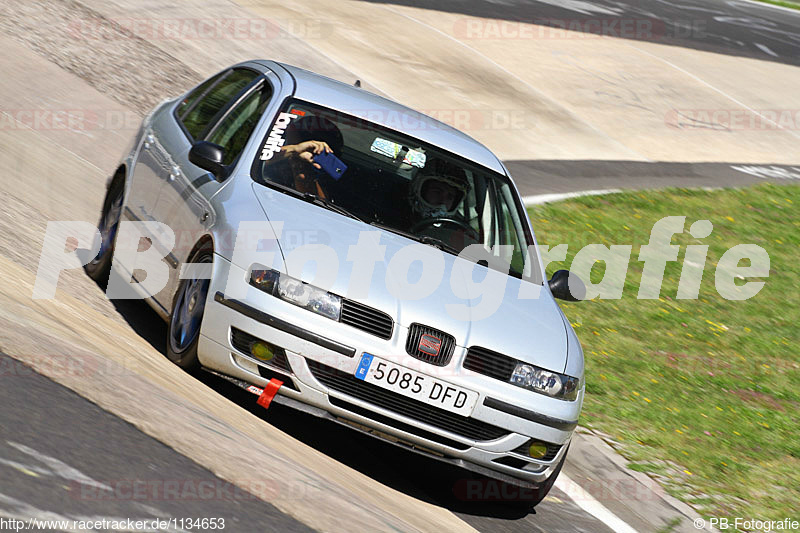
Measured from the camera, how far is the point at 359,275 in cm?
523

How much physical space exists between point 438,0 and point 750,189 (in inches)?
363

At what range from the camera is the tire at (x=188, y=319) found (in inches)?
210

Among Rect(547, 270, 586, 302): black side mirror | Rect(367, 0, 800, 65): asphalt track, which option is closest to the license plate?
Rect(547, 270, 586, 302): black side mirror

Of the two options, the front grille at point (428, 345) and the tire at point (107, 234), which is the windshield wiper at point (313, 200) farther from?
the tire at point (107, 234)

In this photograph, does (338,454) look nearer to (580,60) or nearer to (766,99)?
(580,60)

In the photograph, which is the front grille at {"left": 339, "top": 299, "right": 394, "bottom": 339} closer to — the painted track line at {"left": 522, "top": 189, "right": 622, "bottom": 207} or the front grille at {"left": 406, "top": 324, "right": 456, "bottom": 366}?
the front grille at {"left": 406, "top": 324, "right": 456, "bottom": 366}

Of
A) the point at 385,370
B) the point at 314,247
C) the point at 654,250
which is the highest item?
the point at 314,247

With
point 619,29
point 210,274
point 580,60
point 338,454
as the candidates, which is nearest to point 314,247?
point 210,274

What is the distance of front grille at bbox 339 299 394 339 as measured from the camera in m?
5.05

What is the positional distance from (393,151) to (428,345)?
185 centimetres

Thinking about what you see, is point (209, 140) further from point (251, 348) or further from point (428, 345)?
point (428, 345)

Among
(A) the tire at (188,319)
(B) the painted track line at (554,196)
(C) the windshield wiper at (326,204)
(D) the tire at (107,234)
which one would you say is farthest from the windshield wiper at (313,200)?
(B) the painted track line at (554,196)

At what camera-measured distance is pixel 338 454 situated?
18.1 ft

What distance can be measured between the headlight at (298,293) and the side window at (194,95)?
2426 mm
